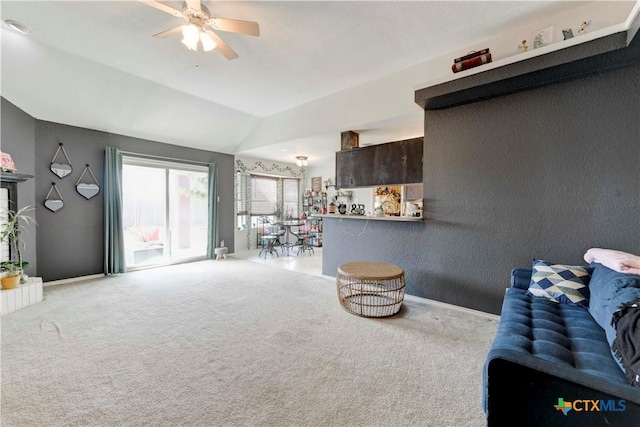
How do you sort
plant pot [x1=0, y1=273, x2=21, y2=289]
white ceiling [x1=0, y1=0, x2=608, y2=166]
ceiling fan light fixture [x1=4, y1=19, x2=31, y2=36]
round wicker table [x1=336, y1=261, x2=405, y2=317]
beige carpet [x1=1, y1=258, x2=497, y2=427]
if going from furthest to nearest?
plant pot [x1=0, y1=273, x2=21, y2=289], round wicker table [x1=336, y1=261, x2=405, y2=317], ceiling fan light fixture [x1=4, y1=19, x2=31, y2=36], white ceiling [x1=0, y1=0, x2=608, y2=166], beige carpet [x1=1, y1=258, x2=497, y2=427]

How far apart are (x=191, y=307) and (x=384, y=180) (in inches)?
122

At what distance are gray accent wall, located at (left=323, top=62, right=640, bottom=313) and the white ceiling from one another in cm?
77

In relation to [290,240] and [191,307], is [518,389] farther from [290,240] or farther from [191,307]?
[290,240]

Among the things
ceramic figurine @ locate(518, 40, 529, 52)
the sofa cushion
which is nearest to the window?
ceramic figurine @ locate(518, 40, 529, 52)

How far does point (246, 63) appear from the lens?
132 inches

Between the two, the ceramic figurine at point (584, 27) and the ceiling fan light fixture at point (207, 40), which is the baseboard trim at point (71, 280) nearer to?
the ceiling fan light fixture at point (207, 40)

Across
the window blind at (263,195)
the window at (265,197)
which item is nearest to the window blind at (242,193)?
the window at (265,197)

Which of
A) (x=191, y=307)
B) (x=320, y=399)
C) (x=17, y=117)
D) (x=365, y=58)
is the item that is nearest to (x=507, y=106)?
(x=365, y=58)

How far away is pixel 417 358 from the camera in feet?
6.99

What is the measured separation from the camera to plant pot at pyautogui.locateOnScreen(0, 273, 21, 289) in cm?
310

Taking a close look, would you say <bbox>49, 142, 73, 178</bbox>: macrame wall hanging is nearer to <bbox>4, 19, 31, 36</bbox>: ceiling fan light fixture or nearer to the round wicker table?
<bbox>4, 19, 31, 36</bbox>: ceiling fan light fixture

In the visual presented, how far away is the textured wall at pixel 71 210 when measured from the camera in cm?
399

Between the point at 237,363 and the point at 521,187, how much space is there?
313 cm

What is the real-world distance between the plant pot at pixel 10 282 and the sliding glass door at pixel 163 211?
1.70m
